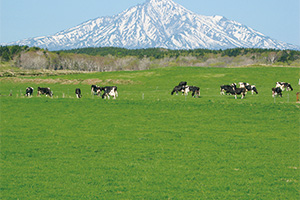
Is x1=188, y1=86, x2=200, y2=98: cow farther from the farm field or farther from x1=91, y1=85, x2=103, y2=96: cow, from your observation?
x1=91, y1=85, x2=103, y2=96: cow

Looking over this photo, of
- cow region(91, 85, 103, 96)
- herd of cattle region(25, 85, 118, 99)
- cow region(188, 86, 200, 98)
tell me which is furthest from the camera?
cow region(91, 85, 103, 96)

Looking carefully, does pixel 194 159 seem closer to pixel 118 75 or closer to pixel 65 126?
pixel 65 126

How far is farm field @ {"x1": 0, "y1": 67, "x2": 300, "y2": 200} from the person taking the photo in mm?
15005

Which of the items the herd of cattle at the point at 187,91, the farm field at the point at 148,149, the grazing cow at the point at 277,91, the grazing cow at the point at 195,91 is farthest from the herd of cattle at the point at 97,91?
the grazing cow at the point at 277,91

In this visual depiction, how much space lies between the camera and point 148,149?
21.6 metres

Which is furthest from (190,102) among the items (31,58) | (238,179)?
(31,58)

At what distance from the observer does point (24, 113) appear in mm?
35312

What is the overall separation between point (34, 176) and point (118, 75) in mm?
82496

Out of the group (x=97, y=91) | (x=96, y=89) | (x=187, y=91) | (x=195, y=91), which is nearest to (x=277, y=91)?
(x=195, y=91)

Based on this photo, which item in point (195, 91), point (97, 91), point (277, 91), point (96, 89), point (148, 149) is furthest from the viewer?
point (96, 89)

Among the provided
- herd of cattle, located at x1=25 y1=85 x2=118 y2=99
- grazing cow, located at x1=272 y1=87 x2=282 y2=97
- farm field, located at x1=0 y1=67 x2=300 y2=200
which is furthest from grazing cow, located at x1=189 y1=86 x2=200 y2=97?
herd of cattle, located at x1=25 y1=85 x2=118 y2=99

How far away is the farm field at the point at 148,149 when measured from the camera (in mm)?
15005

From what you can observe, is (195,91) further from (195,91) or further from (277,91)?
(277,91)

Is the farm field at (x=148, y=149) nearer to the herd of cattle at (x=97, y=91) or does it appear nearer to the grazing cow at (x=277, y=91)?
the herd of cattle at (x=97, y=91)
